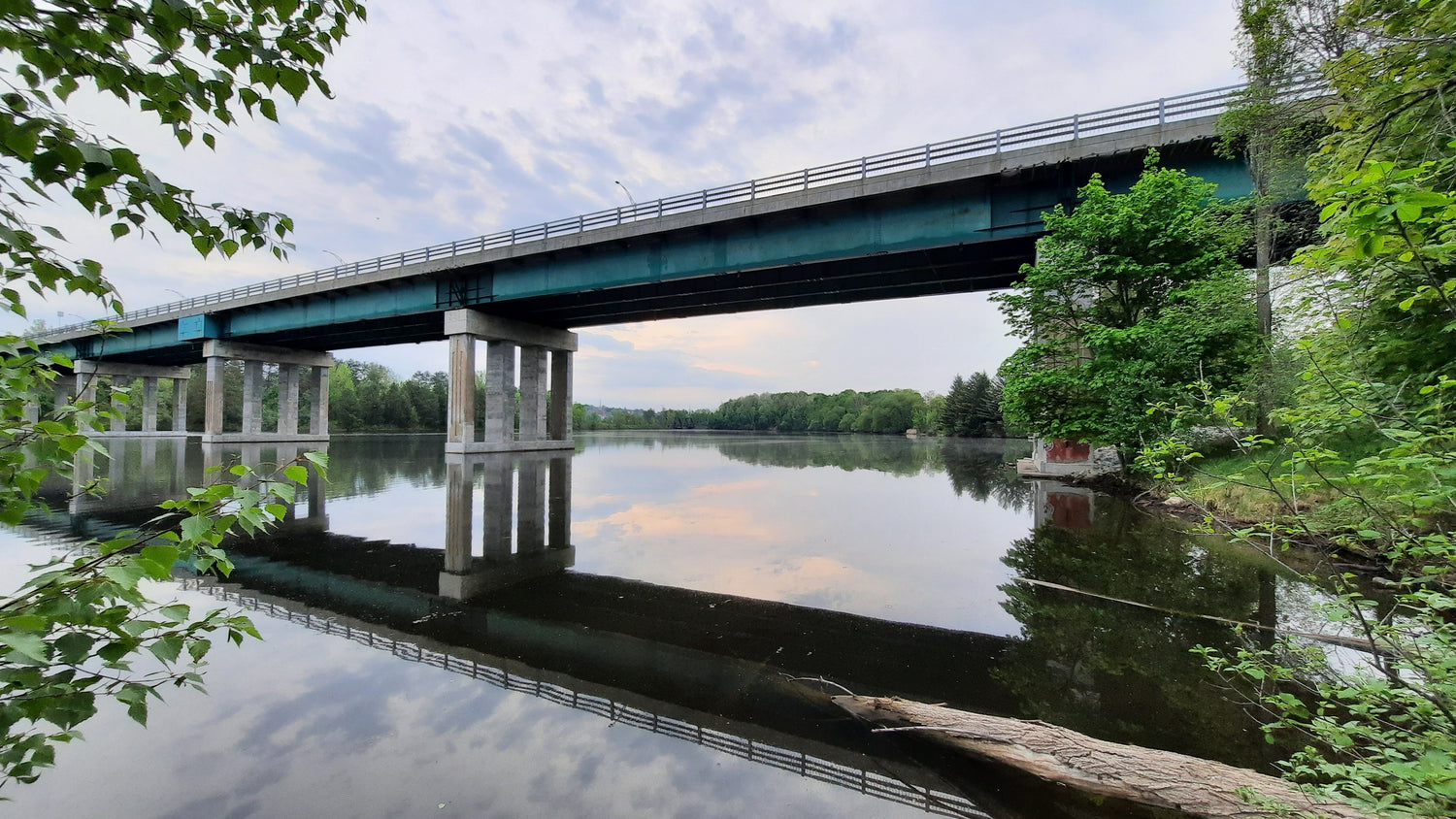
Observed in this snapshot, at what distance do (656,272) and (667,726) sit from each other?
911 inches

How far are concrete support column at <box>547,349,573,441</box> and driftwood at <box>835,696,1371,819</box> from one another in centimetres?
3825

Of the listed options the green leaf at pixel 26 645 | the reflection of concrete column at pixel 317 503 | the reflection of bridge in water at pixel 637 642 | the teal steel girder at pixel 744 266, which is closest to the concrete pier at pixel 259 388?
the teal steel girder at pixel 744 266

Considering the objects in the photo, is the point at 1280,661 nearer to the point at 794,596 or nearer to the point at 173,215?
the point at 794,596

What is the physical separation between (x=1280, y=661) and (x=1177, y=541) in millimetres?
6868

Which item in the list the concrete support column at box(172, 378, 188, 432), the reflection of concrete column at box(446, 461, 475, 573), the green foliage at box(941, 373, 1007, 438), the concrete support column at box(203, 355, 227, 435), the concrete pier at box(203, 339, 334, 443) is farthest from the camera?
the green foliage at box(941, 373, 1007, 438)

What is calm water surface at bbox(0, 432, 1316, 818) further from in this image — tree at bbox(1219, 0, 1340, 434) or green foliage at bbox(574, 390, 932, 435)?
green foliage at bbox(574, 390, 932, 435)

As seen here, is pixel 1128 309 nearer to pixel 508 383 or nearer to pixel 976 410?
pixel 508 383

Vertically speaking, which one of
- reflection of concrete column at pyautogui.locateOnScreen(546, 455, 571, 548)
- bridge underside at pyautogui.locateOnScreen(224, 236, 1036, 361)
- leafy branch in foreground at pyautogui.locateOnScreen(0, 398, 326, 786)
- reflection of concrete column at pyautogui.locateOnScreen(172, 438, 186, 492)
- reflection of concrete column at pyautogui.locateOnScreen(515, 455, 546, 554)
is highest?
bridge underside at pyautogui.locateOnScreen(224, 236, 1036, 361)

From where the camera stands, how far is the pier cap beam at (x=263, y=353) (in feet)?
140

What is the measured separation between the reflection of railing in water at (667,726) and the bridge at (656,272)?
15.7 feet

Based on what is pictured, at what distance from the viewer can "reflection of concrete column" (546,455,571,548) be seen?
11484mm

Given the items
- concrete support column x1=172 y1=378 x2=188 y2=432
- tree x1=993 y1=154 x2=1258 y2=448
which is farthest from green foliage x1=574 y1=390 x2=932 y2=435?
tree x1=993 y1=154 x2=1258 y2=448

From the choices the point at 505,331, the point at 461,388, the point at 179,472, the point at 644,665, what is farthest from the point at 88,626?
the point at 505,331

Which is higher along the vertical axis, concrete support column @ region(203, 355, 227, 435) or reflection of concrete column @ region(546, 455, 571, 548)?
concrete support column @ region(203, 355, 227, 435)
